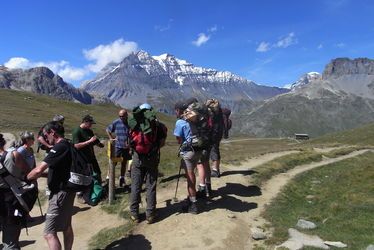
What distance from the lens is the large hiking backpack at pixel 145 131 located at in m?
13.7

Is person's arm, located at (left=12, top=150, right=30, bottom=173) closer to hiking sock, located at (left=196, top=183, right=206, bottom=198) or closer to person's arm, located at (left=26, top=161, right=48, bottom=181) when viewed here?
person's arm, located at (left=26, top=161, right=48, bottom=181)

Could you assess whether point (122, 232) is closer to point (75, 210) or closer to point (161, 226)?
point (161, 226)

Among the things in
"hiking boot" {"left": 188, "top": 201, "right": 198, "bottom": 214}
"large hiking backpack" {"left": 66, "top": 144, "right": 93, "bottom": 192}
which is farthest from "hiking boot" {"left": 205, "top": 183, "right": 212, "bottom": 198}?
"large hiking backpack" {"left": 66, "top": 144, "right": 93, "bottom": 192}

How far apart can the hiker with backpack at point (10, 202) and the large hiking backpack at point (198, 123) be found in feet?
18.1

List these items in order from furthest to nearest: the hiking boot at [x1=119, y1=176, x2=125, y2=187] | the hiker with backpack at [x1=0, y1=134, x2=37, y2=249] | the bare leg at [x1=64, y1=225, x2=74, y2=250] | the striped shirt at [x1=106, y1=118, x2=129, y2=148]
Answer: the hiking boot at [x1=119, y1=176, x2=125, y2=187] < the striped shirt at [x1=106, y1=118, x2=129, y2=148] < the bare leg at [x1=64, y1=225, x2=74, y2=250] < the hiker with backpack at [x1=0, y1=134, x2=37, y2=249]

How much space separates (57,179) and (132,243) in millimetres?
3732

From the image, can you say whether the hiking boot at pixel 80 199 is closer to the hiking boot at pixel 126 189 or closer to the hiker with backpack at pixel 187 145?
the hiking boot at pixel 126 189

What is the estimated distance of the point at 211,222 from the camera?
14242 millimetres

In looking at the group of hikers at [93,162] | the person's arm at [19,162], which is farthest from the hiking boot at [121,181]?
the person's arm at [19,162]

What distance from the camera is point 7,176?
10.8m

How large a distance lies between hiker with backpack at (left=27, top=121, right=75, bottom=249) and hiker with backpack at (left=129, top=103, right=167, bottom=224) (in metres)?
3.41

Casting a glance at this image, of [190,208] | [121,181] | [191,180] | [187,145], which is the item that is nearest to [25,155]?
[187,145]

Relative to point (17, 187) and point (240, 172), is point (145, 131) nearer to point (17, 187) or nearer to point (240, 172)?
point (17, 187)

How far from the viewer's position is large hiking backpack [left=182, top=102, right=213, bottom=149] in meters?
14.6
